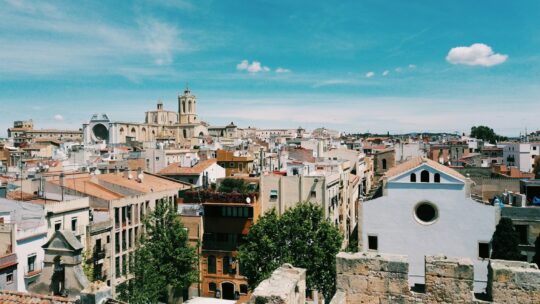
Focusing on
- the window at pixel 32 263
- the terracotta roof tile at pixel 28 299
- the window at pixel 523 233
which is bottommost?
the window at pixel 32 263

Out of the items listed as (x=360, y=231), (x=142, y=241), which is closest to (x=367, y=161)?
(x=360, y=231)

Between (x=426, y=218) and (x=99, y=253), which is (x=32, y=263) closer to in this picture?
(x=99, y=253)

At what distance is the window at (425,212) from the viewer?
31766 mm

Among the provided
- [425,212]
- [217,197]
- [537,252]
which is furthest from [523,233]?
[217,197]

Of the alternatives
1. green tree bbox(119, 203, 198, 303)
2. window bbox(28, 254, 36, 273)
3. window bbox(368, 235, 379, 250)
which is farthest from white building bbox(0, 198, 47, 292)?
window bbox(368, 235, 379, 250)

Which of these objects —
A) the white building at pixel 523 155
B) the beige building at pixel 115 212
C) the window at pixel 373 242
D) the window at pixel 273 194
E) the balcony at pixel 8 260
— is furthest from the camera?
the white building at pixel 523 155

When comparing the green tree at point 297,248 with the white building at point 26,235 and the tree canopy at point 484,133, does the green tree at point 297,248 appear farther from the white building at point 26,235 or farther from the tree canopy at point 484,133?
the tree canopy at point 484,133

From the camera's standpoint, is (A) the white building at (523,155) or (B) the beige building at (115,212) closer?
(B) the beige building at (115,212)

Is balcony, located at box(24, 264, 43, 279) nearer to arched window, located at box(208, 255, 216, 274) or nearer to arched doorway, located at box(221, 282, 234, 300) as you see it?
arched window, located at box(208, 255, 216, 274)

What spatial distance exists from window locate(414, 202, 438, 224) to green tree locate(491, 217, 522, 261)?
4.03 m

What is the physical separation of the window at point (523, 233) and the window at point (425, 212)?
5.76 m

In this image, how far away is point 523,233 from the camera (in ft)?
104

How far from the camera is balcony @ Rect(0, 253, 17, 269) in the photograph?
26.8 metres

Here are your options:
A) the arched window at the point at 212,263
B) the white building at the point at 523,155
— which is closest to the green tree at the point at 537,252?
the arched window at the point at 212,263
